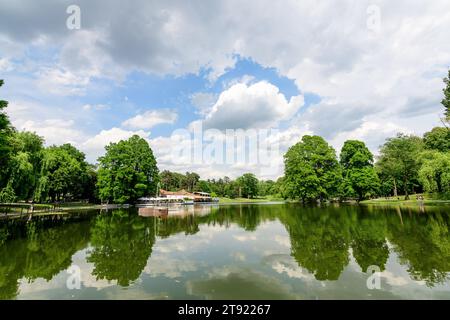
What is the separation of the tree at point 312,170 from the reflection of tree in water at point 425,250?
32.2m

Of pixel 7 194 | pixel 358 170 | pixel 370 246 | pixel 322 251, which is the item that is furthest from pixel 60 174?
pixel 358 170

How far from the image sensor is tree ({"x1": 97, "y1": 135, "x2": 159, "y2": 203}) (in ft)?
171

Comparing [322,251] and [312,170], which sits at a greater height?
[312,170]

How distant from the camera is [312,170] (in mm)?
48781

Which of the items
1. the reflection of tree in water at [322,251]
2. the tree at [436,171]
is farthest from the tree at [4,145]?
the tree at [436,171]

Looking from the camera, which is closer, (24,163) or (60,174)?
(24,163)

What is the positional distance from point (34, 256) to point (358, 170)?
2093 inches

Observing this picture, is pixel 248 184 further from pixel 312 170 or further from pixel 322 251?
pixel 322 251

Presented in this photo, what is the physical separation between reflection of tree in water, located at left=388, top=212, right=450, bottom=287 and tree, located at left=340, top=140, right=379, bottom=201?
34416 millimetres

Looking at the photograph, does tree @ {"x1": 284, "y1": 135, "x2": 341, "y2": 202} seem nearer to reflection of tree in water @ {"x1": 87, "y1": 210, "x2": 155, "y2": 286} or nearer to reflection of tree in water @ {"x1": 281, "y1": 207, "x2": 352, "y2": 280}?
reflection of tree in water @ {"x1": 281, "y1": 207, "x2": 352, "y2": 280}

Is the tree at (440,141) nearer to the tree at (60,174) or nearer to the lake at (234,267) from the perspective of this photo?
the lake at (234,267)

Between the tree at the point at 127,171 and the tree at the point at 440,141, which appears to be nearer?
the tree at the point at 440,141

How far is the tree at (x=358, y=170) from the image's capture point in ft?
157

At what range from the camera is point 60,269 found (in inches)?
369
